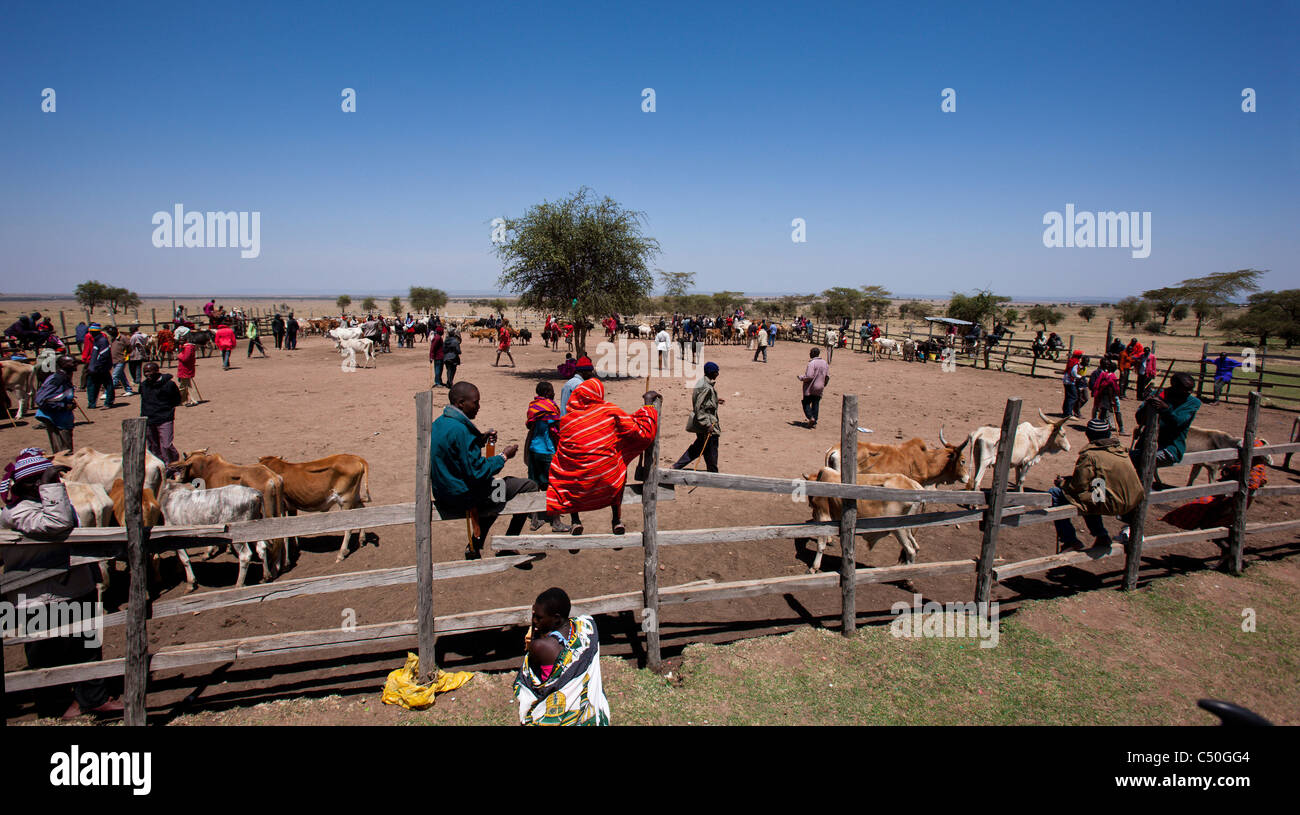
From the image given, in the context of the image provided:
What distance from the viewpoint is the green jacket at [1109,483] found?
230 inches

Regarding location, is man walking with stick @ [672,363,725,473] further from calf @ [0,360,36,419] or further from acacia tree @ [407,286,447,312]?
acacia tree @ [407,286,447,312]

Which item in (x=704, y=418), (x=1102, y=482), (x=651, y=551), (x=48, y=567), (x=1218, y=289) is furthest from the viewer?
(x=1218, y=289)

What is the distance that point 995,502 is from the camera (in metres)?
5.57

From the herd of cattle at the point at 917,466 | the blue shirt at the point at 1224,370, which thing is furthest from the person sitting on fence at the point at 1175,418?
the blue shirt at the point at 1224,370

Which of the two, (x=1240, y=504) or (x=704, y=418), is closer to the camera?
(x=1240, y=504)

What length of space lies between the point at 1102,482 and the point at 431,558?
257 inches

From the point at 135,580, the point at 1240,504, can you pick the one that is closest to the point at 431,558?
the point at 135,580

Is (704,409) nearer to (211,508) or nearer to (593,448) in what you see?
(593,448)

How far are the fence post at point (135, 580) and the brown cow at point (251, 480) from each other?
2.55 meters

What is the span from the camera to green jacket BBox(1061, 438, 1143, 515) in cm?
584

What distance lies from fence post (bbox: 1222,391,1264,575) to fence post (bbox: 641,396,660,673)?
707 cm

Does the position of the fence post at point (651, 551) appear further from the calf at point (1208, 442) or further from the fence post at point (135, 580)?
the calf at point (1208, 442)

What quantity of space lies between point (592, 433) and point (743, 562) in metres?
3.60
